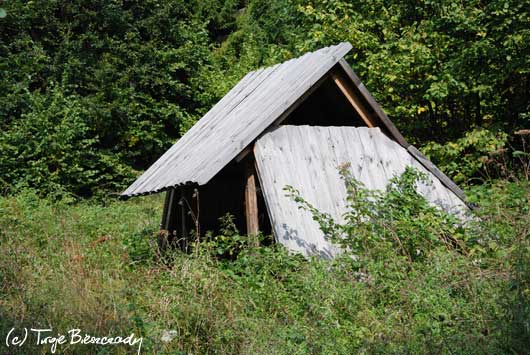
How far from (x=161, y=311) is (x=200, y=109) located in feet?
50.6

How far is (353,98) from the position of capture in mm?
7910

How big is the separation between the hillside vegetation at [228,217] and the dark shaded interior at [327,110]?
5.01ft

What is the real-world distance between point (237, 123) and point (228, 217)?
1704 millimetres

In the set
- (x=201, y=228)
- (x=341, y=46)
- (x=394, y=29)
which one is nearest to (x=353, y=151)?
(x=341, y=46)

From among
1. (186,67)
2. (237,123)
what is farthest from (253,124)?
(186,67)

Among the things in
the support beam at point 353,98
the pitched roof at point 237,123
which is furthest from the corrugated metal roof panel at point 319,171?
the pitched roof at point 237,123

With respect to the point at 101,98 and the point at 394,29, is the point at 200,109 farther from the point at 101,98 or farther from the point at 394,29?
the point at 394,29

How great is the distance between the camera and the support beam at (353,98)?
25.4ft

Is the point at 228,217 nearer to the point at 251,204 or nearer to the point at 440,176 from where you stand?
the point at 251,204

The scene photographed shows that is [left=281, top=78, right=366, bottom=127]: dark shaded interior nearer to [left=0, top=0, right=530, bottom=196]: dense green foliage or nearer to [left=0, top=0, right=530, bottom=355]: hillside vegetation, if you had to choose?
[left=0, top=0, right=530, bottom=355]: hillside vegetation

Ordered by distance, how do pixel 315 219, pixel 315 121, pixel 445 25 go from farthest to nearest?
pixel 445 25 → pixel 315 121 → pixel 315 219

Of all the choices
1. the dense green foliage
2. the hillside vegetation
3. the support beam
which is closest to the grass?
the hillside vegetation

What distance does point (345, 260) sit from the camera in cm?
586

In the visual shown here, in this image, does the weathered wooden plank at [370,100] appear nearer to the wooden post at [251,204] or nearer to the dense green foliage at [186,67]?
the wooden post at [251,204]
